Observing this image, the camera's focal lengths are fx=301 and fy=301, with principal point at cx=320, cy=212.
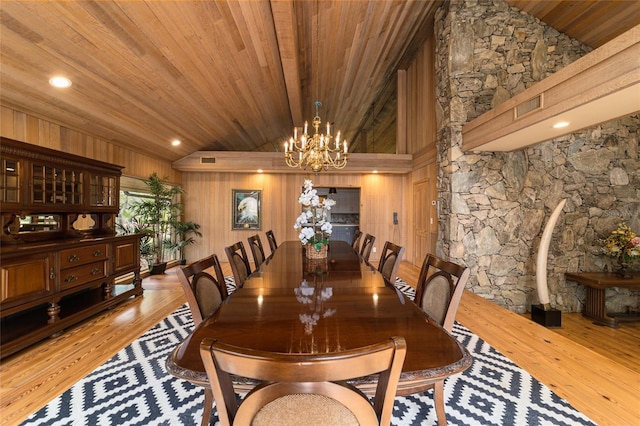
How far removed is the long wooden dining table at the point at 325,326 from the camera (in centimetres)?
99

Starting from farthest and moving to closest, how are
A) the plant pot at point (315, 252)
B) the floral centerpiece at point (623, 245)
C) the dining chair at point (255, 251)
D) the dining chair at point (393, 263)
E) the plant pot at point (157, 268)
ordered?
the plant pot at point (157, 268), the floral centerpiece at point (623, 245), the dining chair at point (255, 251), the plant pot at point (315, 252), the dining chair at point (393, 263)

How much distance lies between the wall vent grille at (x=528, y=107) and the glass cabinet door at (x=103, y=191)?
5.14 metres

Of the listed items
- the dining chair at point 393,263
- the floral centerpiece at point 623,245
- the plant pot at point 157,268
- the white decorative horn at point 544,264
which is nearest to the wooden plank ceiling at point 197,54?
the plant pot at point 157,268

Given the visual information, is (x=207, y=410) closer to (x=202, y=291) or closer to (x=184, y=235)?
(x=202, y=291)

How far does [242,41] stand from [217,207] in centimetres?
451

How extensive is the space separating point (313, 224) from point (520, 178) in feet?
12.5

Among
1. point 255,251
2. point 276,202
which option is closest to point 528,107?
point 255,251

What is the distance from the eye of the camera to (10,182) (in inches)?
105

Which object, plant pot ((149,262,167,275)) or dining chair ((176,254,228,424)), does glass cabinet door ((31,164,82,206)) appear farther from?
plant pot ((149,262,167,275))

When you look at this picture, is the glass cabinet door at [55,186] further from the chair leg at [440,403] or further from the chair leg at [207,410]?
the chair leg at [440,403]

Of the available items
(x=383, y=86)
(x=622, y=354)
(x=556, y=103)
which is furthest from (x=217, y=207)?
(x=622, y=354)

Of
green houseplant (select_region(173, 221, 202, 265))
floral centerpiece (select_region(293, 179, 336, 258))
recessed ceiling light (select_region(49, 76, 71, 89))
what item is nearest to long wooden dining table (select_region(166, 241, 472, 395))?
floral centerpiece (select_region(293, 179, 336, 258))

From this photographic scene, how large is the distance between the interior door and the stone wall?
90cm

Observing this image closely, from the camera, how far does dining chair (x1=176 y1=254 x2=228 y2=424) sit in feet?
4.99
